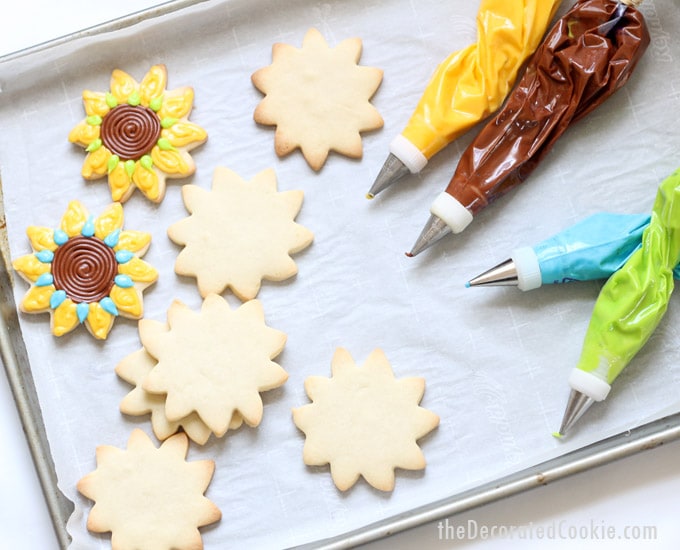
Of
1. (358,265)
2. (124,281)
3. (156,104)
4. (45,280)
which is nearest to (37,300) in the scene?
(45,280)

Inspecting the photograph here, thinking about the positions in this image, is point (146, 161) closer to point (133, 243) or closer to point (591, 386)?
point (133, 243)

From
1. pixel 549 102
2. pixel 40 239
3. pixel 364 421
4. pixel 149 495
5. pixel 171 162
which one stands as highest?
pixel 549 102

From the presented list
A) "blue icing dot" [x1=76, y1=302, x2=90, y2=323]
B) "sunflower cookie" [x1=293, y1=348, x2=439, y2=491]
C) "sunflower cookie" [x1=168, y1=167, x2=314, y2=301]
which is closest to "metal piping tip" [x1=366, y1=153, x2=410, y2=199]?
"sunflower cookie" [x1=168, y1=167, x2=314, y2=301]

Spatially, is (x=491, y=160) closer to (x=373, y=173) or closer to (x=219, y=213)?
(x=373, y=173)

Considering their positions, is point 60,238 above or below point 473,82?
below

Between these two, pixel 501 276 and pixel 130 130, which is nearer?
pixel 501 276

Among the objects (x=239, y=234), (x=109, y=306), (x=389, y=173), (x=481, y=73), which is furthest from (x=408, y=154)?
(x=109, y=306)

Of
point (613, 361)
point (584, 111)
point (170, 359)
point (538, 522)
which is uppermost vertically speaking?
point (584, 111)

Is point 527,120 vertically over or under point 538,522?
over

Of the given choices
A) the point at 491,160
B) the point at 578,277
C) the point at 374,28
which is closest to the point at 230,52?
the point at 374,28
